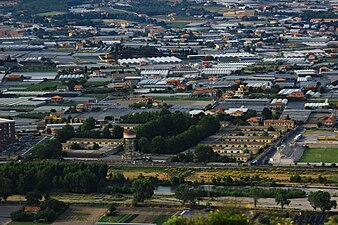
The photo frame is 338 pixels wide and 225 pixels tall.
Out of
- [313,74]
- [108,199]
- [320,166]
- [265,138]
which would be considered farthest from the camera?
[313,74]

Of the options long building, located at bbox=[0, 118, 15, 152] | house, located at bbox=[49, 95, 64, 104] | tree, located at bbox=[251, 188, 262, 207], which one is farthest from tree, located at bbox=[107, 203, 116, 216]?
house, located at bbox=[49, 95, 64, 104]

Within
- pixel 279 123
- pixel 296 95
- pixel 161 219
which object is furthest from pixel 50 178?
pixel 296 95

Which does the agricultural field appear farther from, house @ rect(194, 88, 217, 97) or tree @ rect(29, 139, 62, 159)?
house @ rect(194, 88, 217, 97)

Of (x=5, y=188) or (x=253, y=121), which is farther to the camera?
(x=253, y=121)

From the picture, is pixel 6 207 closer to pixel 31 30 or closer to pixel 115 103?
pixel 115 103

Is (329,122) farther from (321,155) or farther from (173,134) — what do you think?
(173,134)

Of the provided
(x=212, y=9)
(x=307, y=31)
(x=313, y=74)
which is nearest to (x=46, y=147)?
(x=313, y=74)
